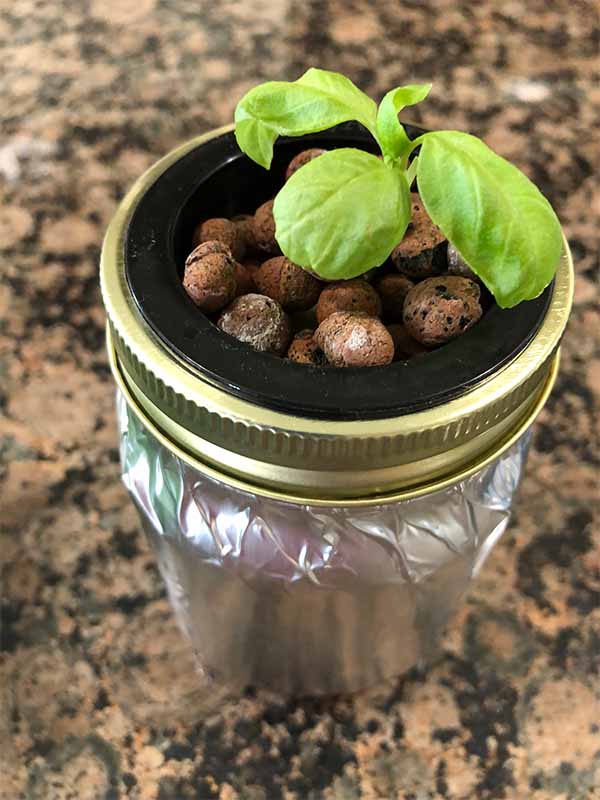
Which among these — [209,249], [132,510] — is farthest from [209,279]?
[132,510]

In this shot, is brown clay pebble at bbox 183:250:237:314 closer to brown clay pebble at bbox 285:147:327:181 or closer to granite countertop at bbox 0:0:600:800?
brown clay pebble at bbox 285:147:327:181

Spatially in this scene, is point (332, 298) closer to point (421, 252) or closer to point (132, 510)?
point (421, 252)

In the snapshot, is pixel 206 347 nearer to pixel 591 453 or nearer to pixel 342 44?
pixel 591 453

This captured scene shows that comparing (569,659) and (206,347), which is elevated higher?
(206,347)

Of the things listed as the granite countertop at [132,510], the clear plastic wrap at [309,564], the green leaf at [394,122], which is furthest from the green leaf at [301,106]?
the granite countertop at [132,510]

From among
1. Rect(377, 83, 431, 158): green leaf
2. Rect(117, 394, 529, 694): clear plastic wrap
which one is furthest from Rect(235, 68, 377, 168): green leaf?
Rect(117, 394, 529, 694): clear plastic wrap

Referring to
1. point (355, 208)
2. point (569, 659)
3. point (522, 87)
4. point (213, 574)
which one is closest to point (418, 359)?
point (355, 208)

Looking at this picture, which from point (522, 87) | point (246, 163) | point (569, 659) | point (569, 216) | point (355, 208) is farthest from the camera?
point (522, 87)
